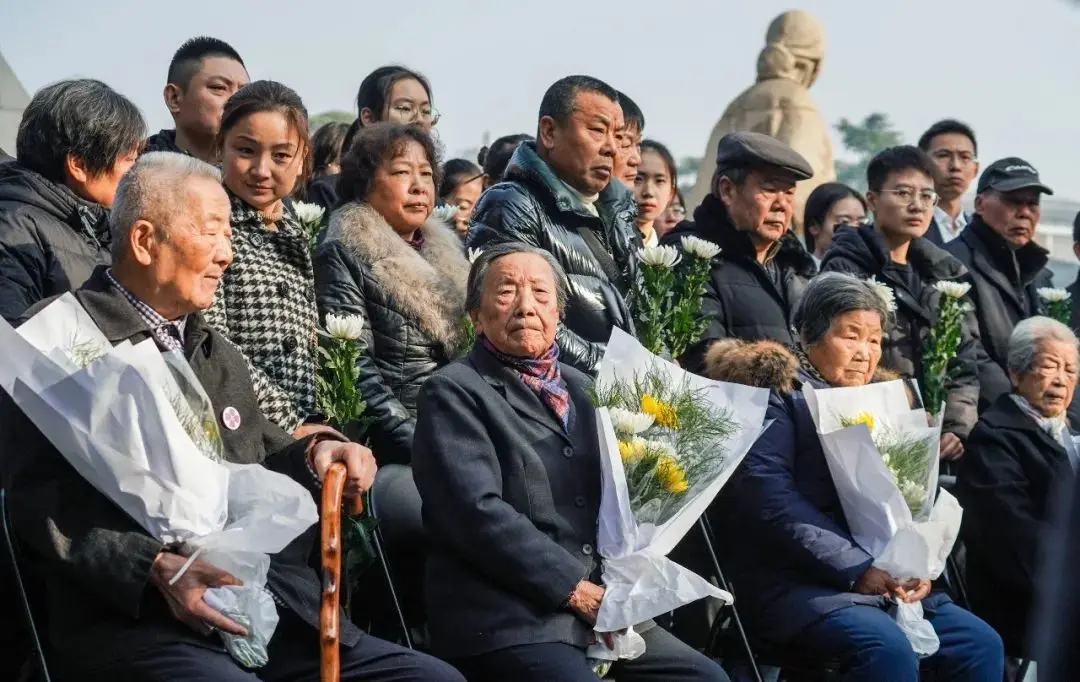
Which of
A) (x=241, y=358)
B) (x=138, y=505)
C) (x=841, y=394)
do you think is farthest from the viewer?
(x=841, y=394)

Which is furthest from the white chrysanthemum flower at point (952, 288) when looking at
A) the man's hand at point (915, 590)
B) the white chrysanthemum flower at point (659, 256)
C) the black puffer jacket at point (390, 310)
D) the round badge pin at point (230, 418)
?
the round badge pin at point (230, 418)

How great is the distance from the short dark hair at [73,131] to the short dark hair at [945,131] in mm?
5777

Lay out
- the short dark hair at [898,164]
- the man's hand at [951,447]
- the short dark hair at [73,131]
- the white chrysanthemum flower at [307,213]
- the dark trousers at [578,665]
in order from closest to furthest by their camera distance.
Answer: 1. the dark trousers at [578,665]
2. the short dark hair at [73,131]
3. the white chrysanthemum flower at [307,213]
4. the man's hand at [951,447]
5. the short dark hair at [898,164]

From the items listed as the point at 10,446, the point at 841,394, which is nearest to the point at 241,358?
the point at 10,446

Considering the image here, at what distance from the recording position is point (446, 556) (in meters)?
4.69

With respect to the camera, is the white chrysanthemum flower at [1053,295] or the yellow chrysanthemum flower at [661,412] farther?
the white chrysanthemum flower at [1053,295]

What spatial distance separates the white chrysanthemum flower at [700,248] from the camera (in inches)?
254

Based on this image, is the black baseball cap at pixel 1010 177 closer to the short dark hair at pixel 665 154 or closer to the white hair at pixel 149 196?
the short dark hair at pixel 665 154

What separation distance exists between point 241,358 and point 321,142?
3.39 meters

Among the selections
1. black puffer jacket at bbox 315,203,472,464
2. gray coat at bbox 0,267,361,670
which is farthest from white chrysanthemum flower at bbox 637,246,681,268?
gray coat at bbox 0,267,361,670

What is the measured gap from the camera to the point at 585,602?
455 centimetres

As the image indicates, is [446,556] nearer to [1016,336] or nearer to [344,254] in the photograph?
[344,254]

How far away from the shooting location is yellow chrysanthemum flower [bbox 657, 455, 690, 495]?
183 inches

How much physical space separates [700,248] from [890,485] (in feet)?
5.07
